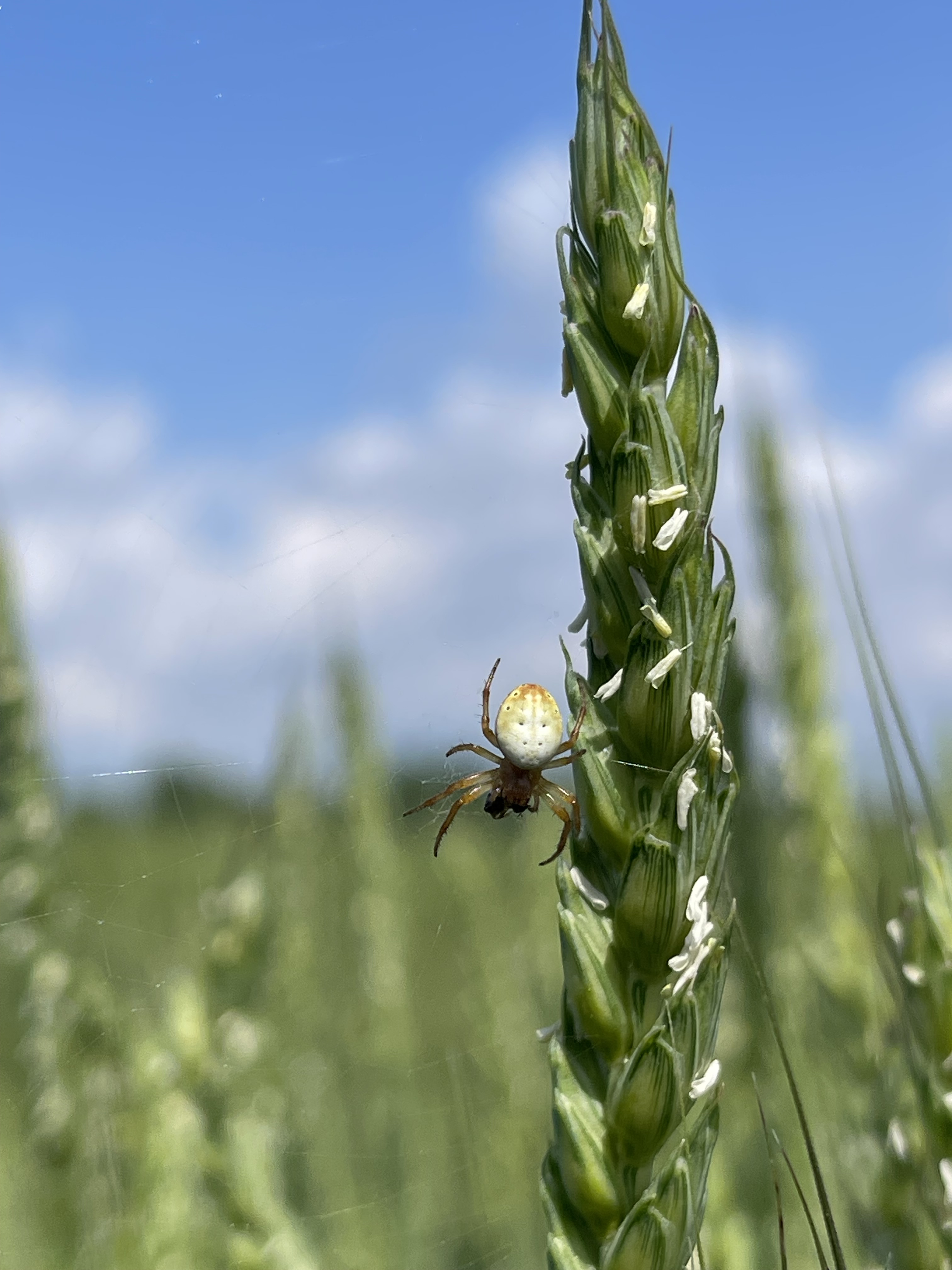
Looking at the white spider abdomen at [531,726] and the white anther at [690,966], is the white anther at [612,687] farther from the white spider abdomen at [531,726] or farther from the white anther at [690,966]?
the white spider abdomen at [531,726]

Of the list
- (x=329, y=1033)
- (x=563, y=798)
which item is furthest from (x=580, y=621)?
(x=329, y=1033)

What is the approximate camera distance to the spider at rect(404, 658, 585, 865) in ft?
3.83

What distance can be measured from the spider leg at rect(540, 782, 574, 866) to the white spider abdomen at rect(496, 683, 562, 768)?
39mm

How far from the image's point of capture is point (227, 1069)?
4.35ft

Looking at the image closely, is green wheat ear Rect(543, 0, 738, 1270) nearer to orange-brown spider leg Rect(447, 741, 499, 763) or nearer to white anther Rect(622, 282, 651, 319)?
white anther Rect(622, 282, 651, 319)

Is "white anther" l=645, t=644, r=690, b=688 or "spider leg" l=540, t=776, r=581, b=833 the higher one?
"white anther" l=645, t=644, r=690, b=688

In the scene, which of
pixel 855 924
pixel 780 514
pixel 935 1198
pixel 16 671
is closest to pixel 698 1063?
pixel 935 1198

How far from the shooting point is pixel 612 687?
663 mm

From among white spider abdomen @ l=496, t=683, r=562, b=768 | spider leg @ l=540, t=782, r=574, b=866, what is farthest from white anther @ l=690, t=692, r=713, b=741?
white spider abdomen @ l=496, t=683, r=562, b=768

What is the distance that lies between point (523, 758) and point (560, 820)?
0.09 m

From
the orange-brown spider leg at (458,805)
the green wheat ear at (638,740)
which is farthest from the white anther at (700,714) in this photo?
the orange-brown spider leg at (458,805)

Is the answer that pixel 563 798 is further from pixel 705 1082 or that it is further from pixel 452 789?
pixel 705 1082

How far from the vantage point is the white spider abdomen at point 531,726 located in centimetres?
117

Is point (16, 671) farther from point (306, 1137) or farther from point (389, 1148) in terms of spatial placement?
point (389, 1148)
